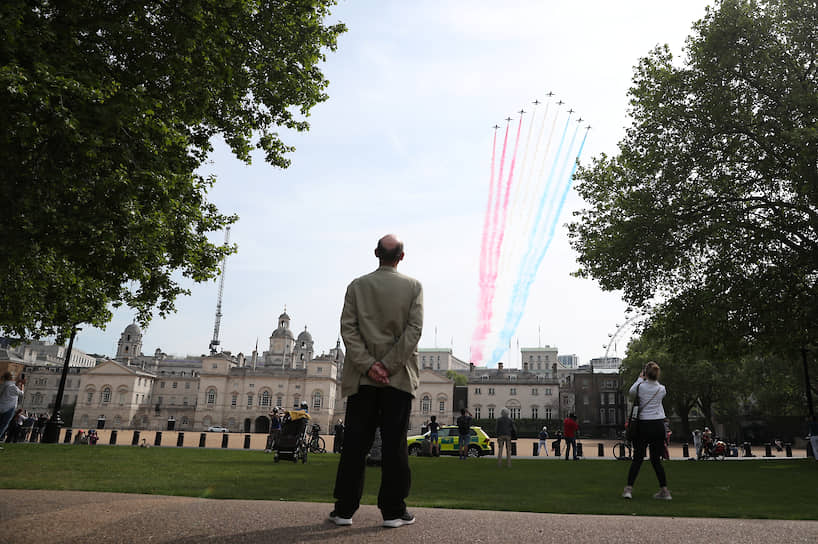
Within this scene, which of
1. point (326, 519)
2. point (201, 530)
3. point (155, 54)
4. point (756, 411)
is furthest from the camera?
point (756, 411)

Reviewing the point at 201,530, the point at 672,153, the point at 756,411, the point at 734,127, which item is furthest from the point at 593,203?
the point at 756,411

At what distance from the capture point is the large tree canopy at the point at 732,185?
19.6 metres

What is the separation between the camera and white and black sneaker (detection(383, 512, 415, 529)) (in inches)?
170

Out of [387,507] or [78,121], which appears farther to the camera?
[78,121]

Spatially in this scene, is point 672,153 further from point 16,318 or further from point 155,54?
point 16,318

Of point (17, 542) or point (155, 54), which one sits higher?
point (155, 54)

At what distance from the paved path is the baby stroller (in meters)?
11.4

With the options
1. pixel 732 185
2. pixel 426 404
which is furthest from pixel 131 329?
pixel 732 185

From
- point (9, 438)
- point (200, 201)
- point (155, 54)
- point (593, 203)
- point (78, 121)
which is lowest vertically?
point (9, 438)

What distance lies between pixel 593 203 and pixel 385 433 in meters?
21.7

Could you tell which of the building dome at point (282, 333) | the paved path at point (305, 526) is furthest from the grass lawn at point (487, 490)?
the building dome at point (282, 333)

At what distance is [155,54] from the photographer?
10.9m

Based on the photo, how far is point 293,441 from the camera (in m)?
16.5

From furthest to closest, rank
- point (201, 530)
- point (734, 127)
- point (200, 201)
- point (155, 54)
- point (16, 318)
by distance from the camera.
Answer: point (734, 127), point (16, 318), point (200, 201), point (155, 54), point (201, 530)
